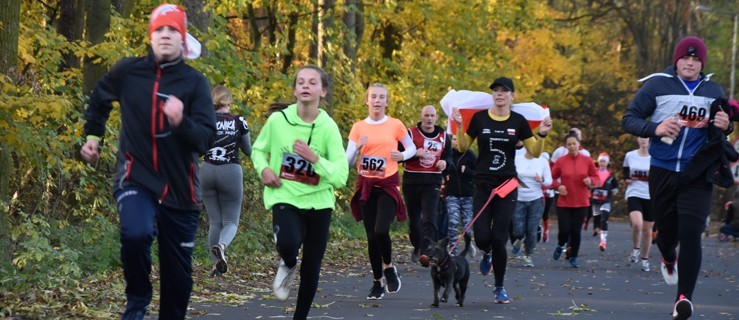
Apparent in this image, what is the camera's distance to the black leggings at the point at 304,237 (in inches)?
330

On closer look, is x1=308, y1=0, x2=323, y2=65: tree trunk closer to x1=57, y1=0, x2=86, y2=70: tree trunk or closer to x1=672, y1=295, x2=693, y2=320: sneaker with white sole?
x1=57, y1=0, x2=86, y2=70: tree trunk

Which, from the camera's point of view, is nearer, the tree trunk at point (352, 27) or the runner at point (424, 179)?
the runner at point (424, 179)

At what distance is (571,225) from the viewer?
62.9 ft

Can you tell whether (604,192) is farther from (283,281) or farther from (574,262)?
(283,281)

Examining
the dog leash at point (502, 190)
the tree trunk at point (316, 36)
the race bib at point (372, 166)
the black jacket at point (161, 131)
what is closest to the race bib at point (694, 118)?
the dog leash at point (502, 190)

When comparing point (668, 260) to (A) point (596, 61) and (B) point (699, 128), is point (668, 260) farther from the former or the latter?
(A) point (596, 61)

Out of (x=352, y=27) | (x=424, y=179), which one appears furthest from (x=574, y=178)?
(x=352, y=27)

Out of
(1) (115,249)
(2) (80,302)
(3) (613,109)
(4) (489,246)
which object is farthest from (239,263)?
(3) (613,109)

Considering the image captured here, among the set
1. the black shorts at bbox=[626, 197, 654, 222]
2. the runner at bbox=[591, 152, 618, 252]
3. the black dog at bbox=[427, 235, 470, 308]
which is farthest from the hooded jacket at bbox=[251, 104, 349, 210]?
the runner at bbox=[591, 152, 618, 252]

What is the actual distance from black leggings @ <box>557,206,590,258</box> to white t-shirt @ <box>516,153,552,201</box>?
1.44 feet

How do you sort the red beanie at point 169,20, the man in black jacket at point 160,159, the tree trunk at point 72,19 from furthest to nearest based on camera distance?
the tree trunk at point 72,19 < the red beanie at point 169,20 < the man in black jacket at point 160,159

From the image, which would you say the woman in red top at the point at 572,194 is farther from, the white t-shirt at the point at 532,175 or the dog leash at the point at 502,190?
the dog leash at the point at 502,190

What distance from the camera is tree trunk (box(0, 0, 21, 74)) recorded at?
12102 millimetres

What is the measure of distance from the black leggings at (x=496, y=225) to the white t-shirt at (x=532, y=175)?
690 centimetres
